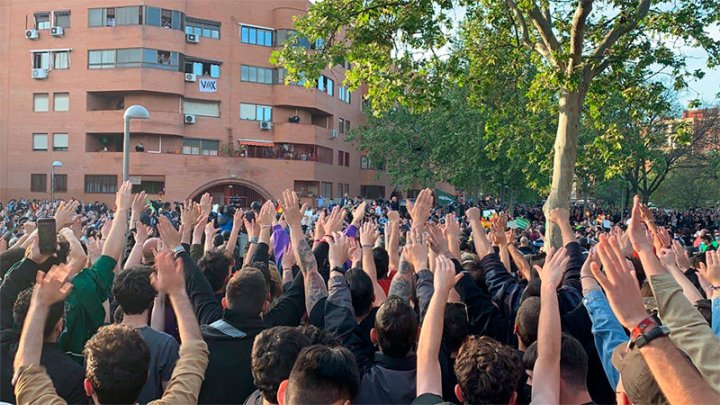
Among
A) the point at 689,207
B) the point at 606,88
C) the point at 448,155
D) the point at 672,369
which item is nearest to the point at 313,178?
the point at 448,155

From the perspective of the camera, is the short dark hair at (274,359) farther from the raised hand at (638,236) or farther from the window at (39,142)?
the window at (39,142)

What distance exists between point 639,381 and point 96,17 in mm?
45756

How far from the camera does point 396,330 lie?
305 centimetres

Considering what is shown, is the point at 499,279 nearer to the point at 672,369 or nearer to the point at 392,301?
the point at 392,301

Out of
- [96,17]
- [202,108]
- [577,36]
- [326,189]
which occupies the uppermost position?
[96,17]

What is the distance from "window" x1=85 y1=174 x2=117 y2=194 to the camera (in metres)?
40.4

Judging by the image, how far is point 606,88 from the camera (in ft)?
36.0

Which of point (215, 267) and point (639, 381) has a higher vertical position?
point (215, 267)

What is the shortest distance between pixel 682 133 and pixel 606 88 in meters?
2.34

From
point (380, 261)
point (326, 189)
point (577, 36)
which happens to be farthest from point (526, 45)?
point (326, 189)

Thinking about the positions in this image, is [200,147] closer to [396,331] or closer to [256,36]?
[256,36]

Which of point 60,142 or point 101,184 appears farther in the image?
point 60,142

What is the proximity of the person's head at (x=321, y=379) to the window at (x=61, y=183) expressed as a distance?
144ft

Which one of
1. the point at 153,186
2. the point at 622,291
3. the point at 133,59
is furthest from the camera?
the point at 133,59
